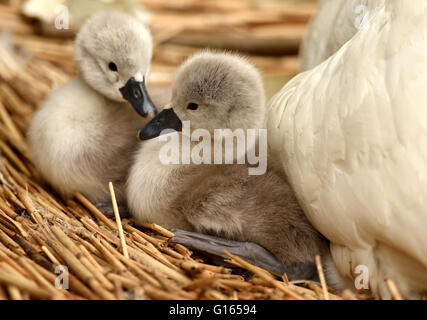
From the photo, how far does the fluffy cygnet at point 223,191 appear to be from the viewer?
1.23 meters

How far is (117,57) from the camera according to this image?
1469 mm

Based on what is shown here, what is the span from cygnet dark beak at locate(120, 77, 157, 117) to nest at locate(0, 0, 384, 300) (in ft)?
0.86

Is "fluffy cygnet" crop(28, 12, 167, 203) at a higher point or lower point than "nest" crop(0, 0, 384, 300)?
higher

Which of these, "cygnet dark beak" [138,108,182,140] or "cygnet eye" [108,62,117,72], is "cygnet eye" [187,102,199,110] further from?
"cygnet eye" [108,62,117,72]

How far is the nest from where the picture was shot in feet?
3.41

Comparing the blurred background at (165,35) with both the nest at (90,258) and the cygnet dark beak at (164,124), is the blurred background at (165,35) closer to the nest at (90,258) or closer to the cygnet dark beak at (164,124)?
the nest at (90,258)

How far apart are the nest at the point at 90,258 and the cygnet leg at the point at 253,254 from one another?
0.02 m

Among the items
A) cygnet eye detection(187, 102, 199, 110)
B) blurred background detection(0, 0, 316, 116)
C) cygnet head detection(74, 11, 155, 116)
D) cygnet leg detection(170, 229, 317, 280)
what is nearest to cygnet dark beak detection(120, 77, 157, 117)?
cygnet head detection(74, 11, 155, 116)

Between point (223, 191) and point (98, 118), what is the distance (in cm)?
43

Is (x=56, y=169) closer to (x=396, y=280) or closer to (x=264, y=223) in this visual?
(x=264, y=223)

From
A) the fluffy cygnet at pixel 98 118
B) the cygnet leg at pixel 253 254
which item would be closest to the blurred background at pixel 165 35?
the fluffy cygnet at pixel 98 118

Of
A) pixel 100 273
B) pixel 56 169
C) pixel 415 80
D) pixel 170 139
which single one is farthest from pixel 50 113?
pixel 415 80

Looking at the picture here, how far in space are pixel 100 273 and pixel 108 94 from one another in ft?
1.92

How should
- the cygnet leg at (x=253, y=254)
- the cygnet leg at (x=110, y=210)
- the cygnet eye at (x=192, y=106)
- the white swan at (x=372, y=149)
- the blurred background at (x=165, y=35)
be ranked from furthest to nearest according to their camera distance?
1. the blurred background at (x=165, y=35)
2. the cygnet leg at (x=110, y=210)
3. the cygnet eye at (x=192, y=106)
4. the cygnet leg at (x=253, y=254)
5. the white swan at (x=372, y=149)
